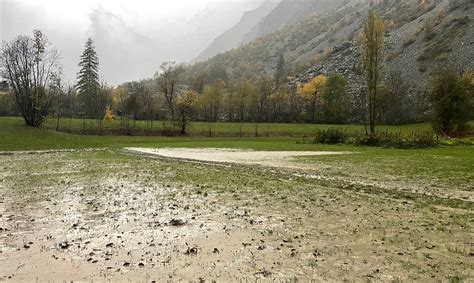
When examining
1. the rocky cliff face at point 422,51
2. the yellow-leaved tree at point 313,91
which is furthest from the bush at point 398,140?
the rocky cliff face at point 422,51

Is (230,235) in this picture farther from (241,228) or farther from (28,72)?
(28,72)

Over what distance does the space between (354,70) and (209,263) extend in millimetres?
157398

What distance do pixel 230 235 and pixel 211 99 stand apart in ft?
376

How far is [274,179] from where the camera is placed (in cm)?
1973

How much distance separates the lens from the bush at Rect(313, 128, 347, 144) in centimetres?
5394

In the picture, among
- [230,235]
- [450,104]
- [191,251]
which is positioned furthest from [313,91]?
[191,251]

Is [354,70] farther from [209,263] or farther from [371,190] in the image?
[209,263]

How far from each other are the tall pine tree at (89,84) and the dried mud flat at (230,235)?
10521 centimetres

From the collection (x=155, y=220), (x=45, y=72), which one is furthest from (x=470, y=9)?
(x=155, y=220)

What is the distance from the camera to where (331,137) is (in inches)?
2164

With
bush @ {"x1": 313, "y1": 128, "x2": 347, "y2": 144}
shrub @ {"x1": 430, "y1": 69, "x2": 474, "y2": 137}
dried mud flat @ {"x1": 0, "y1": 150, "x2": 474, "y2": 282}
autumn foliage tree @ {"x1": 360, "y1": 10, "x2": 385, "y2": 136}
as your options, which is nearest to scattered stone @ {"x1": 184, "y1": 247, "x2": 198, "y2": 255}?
dried mud flat @ {"x1": 0, "y1": 150, "x2": 474, "y2": 282}

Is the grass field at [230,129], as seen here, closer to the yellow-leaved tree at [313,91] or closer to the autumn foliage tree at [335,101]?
A: the autumn foliage tree at [335,101]

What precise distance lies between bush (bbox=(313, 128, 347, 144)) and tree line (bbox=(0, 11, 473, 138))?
7781mm

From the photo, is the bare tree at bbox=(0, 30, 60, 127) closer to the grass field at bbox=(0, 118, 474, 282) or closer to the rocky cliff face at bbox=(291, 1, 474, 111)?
the grass field at bbox=(0, 118, 474, 282)
